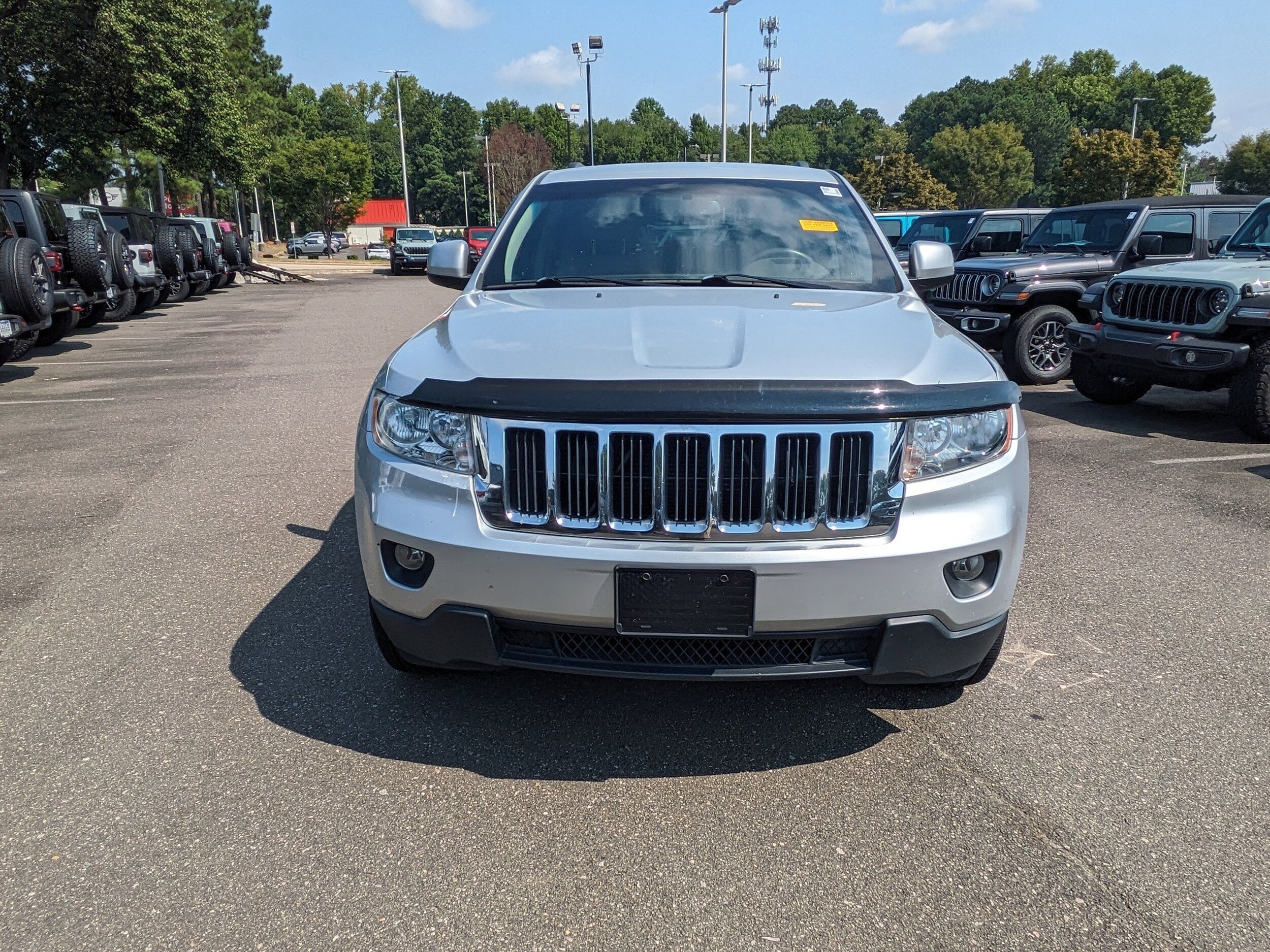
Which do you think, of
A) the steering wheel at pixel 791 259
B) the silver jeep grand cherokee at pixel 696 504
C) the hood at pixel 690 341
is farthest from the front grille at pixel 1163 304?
the silver jeep grand cherokee at pixel 696 504

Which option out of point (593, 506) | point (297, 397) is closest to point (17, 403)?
point (297, 397)

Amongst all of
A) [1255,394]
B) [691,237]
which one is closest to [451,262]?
[691,237]

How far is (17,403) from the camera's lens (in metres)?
8.93

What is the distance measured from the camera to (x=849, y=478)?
2.45 metres

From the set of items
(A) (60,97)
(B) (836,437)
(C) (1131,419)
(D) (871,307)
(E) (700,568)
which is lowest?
(C) (1131,419)

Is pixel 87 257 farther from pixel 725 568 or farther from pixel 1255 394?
pixel 1255 394

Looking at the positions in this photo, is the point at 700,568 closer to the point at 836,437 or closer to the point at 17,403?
the point at 836,437

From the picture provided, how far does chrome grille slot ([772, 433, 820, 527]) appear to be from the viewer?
2424mm

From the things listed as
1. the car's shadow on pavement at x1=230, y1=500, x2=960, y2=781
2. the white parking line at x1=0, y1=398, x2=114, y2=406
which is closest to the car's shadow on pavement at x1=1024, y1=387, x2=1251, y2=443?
the car's shadow on pavement at x1=230, y1=500, x2=960, y2=781

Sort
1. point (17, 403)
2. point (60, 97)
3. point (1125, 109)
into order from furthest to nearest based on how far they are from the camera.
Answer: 1. point (1125, 109)
2. point (60, 97)
3. point (17, 403)

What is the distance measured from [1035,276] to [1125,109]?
401 feet

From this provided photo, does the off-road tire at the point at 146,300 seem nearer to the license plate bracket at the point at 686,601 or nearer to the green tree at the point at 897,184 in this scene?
the license plate bracket at the point at 686,601

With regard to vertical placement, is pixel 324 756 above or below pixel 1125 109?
below

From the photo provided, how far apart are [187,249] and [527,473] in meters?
19.7
